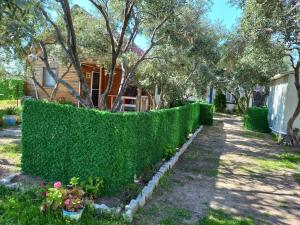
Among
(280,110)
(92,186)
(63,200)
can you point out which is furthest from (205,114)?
(63,200)

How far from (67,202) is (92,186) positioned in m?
0.78

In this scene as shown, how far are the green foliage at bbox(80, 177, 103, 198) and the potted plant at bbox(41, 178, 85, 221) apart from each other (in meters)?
0.44

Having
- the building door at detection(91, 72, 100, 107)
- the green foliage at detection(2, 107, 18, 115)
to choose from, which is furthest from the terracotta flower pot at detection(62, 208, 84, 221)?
the building door at detection(91, 72, 100, 107)

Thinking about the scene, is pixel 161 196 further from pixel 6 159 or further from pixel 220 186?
pixel 6 159

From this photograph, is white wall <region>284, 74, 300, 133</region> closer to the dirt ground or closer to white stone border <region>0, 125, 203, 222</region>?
the dirt ground

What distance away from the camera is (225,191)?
6.96m

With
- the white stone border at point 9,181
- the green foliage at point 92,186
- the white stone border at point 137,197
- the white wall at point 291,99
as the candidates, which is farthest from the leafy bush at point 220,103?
the green foliage at point 92,186

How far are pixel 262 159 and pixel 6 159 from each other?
804 cm

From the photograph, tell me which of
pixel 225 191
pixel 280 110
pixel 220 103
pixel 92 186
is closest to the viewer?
pixel 92 186

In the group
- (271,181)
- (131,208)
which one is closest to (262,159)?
(271,181)

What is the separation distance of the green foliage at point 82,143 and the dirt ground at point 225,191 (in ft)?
2.87

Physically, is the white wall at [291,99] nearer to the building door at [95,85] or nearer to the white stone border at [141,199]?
the white stone border at [141,199]

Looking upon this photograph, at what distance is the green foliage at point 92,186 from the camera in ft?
17.4

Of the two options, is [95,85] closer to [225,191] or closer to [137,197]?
[225,191]
